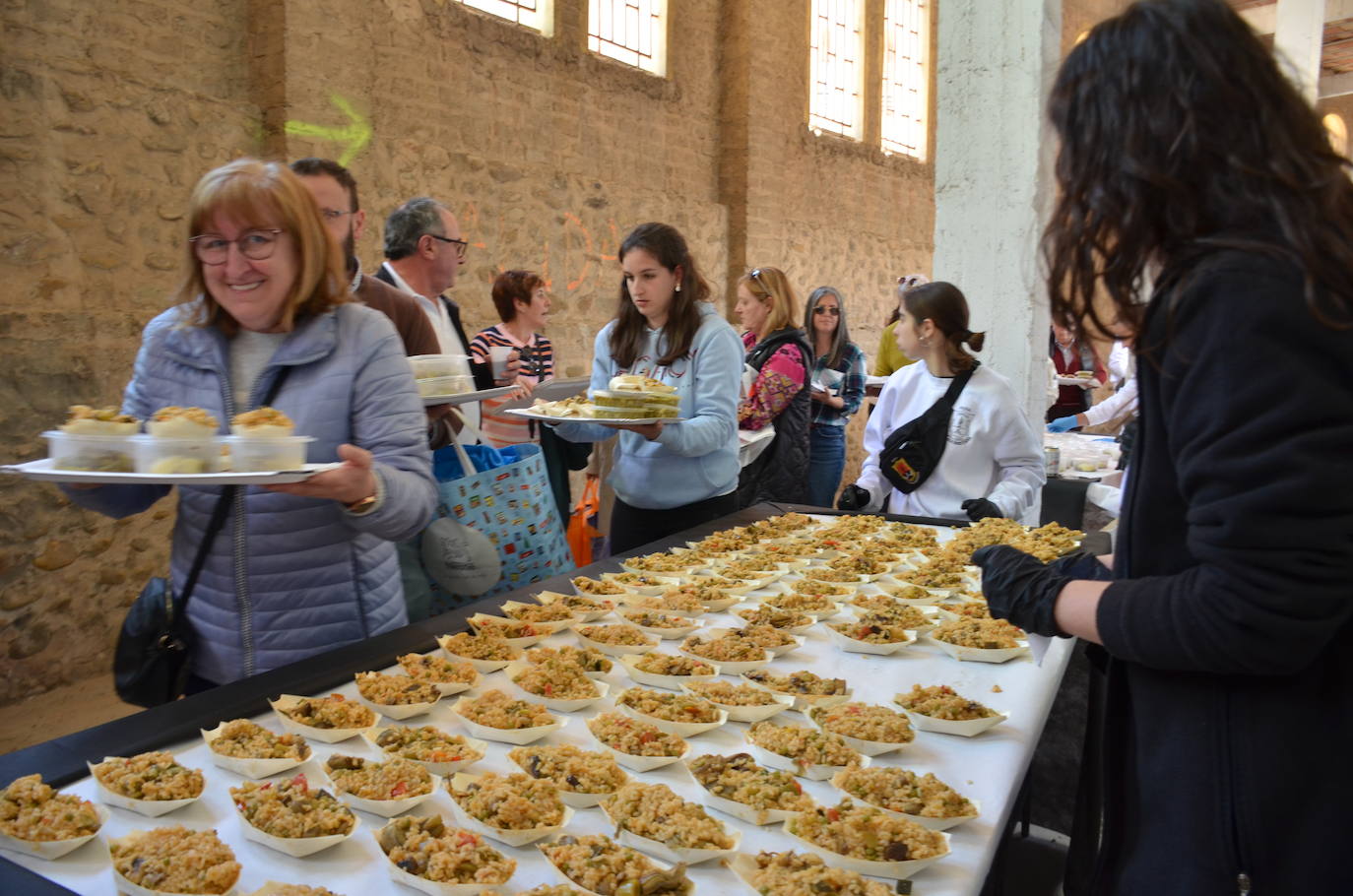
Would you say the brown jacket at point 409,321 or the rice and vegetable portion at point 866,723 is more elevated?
the brown jacket at point 409,321

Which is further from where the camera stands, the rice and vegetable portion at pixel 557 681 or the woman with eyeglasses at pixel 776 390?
the woman with eyeglasses at pixel 776 390

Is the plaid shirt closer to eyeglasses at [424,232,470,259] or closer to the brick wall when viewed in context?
the brick wall

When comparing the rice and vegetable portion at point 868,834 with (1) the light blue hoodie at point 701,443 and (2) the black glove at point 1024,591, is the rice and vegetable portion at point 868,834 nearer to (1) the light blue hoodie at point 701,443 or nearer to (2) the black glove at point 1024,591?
(2) the black glove at point 1024,591

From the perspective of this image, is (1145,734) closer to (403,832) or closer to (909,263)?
(403,832)

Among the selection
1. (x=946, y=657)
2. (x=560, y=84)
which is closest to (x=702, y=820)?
(x=946, y=657)

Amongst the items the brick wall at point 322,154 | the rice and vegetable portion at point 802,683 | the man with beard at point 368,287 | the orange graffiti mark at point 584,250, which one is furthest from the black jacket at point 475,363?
the orange graffiti mark at point 584,250

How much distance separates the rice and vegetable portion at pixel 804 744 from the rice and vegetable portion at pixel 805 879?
29 cm

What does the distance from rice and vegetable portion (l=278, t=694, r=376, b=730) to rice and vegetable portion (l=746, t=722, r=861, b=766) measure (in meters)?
0.63

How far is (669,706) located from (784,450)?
3478mm

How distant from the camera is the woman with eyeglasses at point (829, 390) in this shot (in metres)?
5.77

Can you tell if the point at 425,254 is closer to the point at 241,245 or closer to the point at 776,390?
the point at 241,245

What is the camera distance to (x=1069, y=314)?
1.22 metres

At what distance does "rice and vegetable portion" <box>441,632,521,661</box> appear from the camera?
6.22 feet

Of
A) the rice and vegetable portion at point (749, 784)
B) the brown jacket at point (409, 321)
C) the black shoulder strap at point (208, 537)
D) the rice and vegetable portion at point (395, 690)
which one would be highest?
the brown jacket at point (409, 321)
